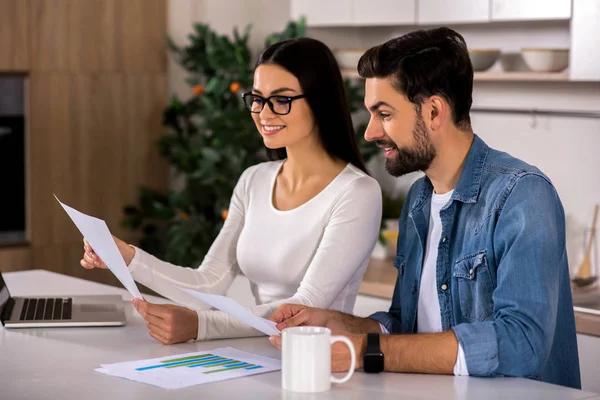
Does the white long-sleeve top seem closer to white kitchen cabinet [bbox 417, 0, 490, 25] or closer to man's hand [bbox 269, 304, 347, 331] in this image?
man's hand [bbox 269, 304, 347, 331]

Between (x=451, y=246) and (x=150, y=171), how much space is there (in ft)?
10.5

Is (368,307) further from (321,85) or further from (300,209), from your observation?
(321,85)

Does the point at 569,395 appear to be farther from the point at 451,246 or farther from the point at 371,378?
the point at 451,246

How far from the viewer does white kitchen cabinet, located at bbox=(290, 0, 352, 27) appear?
172 inches

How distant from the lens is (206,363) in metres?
1.88

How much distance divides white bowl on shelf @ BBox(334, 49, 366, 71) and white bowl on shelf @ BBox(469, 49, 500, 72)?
0.57 m

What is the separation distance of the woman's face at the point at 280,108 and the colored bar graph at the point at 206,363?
Answer: 2.40 feet

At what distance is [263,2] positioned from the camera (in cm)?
484

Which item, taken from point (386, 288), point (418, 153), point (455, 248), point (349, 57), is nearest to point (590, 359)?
point (386, 288)

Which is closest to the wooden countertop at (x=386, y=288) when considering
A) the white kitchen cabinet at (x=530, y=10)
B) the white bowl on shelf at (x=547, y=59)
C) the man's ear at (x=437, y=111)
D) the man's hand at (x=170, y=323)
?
the white bowl on shelf at (x=547, y=59)

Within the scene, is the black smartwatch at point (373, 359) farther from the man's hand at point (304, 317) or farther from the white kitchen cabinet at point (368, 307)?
the white kitchen cabinet at point (368, 307)

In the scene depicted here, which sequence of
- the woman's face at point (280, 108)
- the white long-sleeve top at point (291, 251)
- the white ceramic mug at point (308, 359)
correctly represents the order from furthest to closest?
the woman's face at point (280, 108), the white long-sleeve top at point (291, 251), the white ceramic mug at point (308, 359)

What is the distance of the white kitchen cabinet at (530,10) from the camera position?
3539 mm

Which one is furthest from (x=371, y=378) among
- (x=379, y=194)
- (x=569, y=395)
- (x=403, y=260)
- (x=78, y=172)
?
(x=78, y=172)
